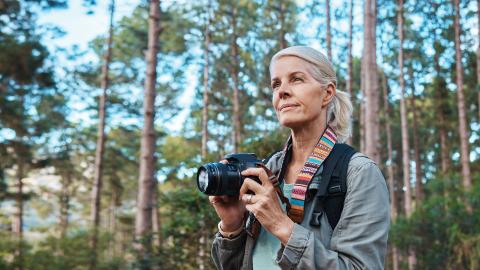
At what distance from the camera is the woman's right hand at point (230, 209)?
189 cm

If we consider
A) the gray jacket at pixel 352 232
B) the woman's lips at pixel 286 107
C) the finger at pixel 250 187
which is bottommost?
the gray jacket at pixel 352 232

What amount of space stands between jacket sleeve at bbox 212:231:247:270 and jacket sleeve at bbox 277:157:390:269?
1.05ft

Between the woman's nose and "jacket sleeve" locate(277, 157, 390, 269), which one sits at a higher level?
the woman's nose

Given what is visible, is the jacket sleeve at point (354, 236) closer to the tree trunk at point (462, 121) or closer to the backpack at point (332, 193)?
the backpack at point (332, 193)

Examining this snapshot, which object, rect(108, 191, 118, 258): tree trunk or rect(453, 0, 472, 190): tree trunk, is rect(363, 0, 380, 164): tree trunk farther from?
rect(108, 191, 118, 258): tree trunk

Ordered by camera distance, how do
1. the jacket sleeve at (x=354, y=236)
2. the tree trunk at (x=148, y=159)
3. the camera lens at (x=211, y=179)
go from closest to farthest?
the jacket sleeve at (x=354, y=236) → the camera lens at (x=211, y=179) → the tree trunk at (x=148, y=159)

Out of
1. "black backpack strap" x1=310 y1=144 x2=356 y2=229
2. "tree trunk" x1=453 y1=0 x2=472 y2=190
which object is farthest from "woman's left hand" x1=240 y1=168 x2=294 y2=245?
"tree trunk" x1=453 y1=0 x2=472 y2=190

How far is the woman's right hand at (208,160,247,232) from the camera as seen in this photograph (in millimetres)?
1893

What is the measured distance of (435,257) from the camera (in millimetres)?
11820

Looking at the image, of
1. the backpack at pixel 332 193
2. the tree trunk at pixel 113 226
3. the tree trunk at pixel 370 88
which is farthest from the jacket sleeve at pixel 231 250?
the tree trunk at pixel 370 88

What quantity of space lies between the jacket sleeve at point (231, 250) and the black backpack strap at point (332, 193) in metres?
0.38

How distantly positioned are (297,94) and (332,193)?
0.41m

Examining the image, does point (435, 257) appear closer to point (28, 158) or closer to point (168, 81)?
point (28, 158)

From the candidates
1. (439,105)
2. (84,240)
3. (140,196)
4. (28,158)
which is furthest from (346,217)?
(439,105)
